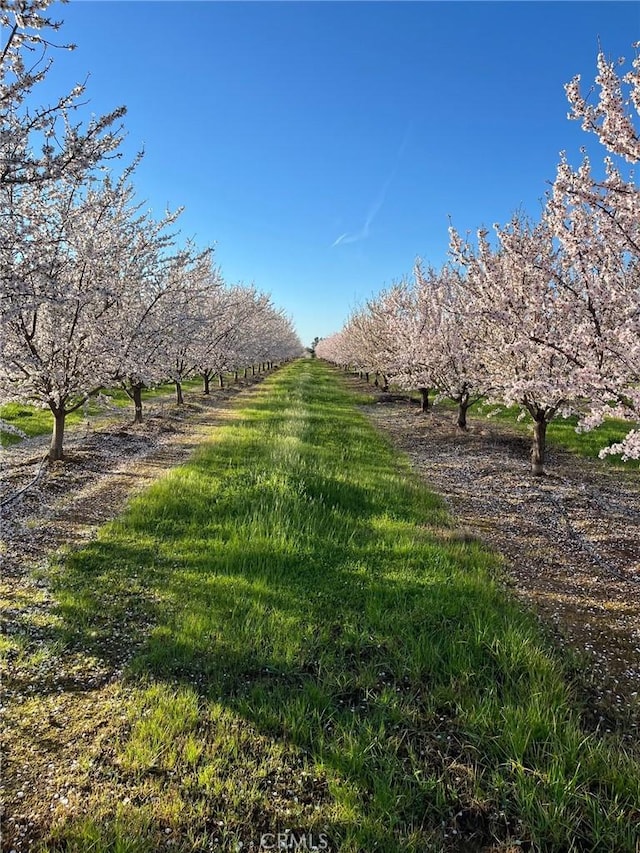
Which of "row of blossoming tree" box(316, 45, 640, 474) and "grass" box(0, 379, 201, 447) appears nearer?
"row of blossoming tree" box(316, 45, 640, 474)

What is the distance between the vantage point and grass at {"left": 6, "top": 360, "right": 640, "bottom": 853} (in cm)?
285

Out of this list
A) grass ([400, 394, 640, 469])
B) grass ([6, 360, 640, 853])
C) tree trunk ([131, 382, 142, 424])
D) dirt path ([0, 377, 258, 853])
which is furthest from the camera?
tree trunk ([131, 382, 142, 424])

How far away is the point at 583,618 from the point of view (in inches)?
215

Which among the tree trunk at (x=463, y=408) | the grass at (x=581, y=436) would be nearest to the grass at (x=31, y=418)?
the tree trunk at (x=463, y=408)

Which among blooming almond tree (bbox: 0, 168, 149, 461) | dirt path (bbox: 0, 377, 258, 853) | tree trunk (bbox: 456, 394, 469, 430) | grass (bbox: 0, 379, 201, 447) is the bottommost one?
dirt path (bbox: 0, 377, 258, 853)

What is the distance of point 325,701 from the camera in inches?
148

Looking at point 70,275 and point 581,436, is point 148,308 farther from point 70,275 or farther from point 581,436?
point 581,436

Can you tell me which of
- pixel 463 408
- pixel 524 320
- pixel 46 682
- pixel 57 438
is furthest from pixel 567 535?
pixel 57 438

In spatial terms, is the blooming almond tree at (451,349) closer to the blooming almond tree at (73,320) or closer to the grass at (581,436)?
the grass at (581,436)

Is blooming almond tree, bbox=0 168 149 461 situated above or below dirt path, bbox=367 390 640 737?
above

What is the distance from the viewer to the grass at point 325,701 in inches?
112

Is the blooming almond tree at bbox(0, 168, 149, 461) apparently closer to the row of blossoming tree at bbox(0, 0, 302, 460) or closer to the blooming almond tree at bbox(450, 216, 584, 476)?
the row of blossoming tree at bbox(0, 0, 302, 460)

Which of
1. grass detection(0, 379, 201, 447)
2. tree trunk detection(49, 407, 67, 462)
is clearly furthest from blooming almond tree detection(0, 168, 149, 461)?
grass detection(0, 379, 201, 447)

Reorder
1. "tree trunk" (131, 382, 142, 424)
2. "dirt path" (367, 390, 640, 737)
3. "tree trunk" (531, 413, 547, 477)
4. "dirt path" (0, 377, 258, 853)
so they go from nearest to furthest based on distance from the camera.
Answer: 1. "dirt path" (0, 377, 258, 853)
2. "dirt path" (367, 390, 640, 737)
3. "tree trunk" (531, 413, 547, 477)
4. "tree trunk" (131, 382, 142, 424)
